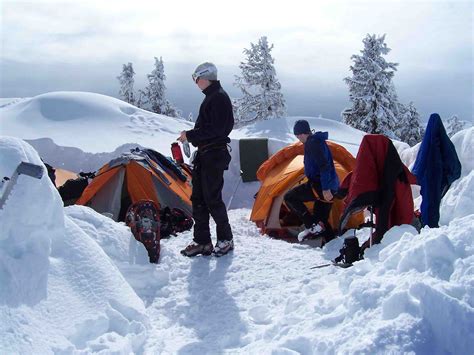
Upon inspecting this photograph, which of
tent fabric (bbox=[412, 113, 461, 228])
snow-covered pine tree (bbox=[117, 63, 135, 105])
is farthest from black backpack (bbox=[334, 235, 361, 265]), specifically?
snow-covered pine tree (bbox=[117, 63, 135, 105])

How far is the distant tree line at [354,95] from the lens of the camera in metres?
25.7

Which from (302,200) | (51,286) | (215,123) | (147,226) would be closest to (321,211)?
(302,200)

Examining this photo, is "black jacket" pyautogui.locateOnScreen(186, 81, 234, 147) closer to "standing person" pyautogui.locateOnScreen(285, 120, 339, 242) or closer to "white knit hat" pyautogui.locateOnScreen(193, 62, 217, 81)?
"white knit hat" pyautogui.locateOnScreen(193, 62, 217, 81)

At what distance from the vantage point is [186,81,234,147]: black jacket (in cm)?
493

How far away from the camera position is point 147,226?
5.01 m

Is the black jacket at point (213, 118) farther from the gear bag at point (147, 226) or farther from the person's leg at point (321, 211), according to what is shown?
the person's leg at point (321, 211)

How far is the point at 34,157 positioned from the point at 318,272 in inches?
107

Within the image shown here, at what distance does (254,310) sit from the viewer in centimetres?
363

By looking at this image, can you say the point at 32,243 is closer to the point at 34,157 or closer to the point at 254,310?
the point at 34,157

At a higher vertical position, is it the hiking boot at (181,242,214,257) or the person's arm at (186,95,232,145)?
the person's arm at (186,95,232,145)

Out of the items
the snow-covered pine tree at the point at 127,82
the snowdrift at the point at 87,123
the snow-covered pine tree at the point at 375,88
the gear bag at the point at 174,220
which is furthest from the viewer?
the snow-covered pine tree at the point at 127,82

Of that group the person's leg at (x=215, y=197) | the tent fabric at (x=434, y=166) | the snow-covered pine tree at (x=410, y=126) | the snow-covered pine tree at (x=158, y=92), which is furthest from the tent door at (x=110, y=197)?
the snow-covered pine tree at (x=158, y=92)

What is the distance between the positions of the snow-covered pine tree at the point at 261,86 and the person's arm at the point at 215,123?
25262 millimetres

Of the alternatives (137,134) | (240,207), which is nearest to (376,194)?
(240,207)
